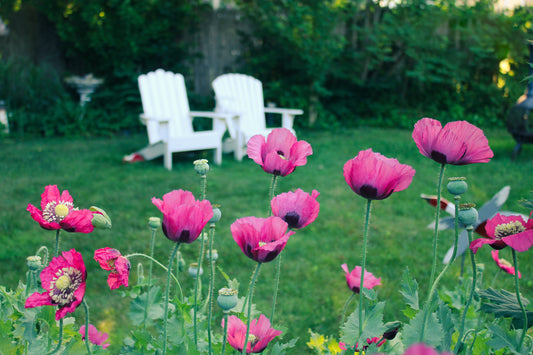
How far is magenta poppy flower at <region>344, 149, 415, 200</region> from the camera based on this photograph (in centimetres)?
67

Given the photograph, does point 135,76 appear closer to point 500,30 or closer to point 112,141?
point 112,141

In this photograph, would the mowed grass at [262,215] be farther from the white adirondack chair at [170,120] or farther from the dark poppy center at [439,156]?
the dark poppy center at [439,156]

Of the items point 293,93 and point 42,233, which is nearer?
point 42,233

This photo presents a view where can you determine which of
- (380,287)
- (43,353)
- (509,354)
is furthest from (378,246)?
(43,353)

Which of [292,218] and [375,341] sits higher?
[292,218]

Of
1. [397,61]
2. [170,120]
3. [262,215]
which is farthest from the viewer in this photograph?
[397,61]

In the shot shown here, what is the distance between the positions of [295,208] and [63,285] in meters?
0.36

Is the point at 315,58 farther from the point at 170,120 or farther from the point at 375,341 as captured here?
the point at 375,341

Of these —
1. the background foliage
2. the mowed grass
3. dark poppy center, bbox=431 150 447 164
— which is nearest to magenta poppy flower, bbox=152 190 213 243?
dark poppy center, bbox=431 150 447 164

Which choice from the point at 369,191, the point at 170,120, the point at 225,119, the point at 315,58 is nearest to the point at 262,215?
the point at 170,120

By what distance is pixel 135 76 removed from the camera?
6.52m

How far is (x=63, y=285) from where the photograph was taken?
66 cm

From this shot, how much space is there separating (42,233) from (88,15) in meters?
4.28

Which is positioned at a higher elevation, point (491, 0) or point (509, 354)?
point (491, 0)
